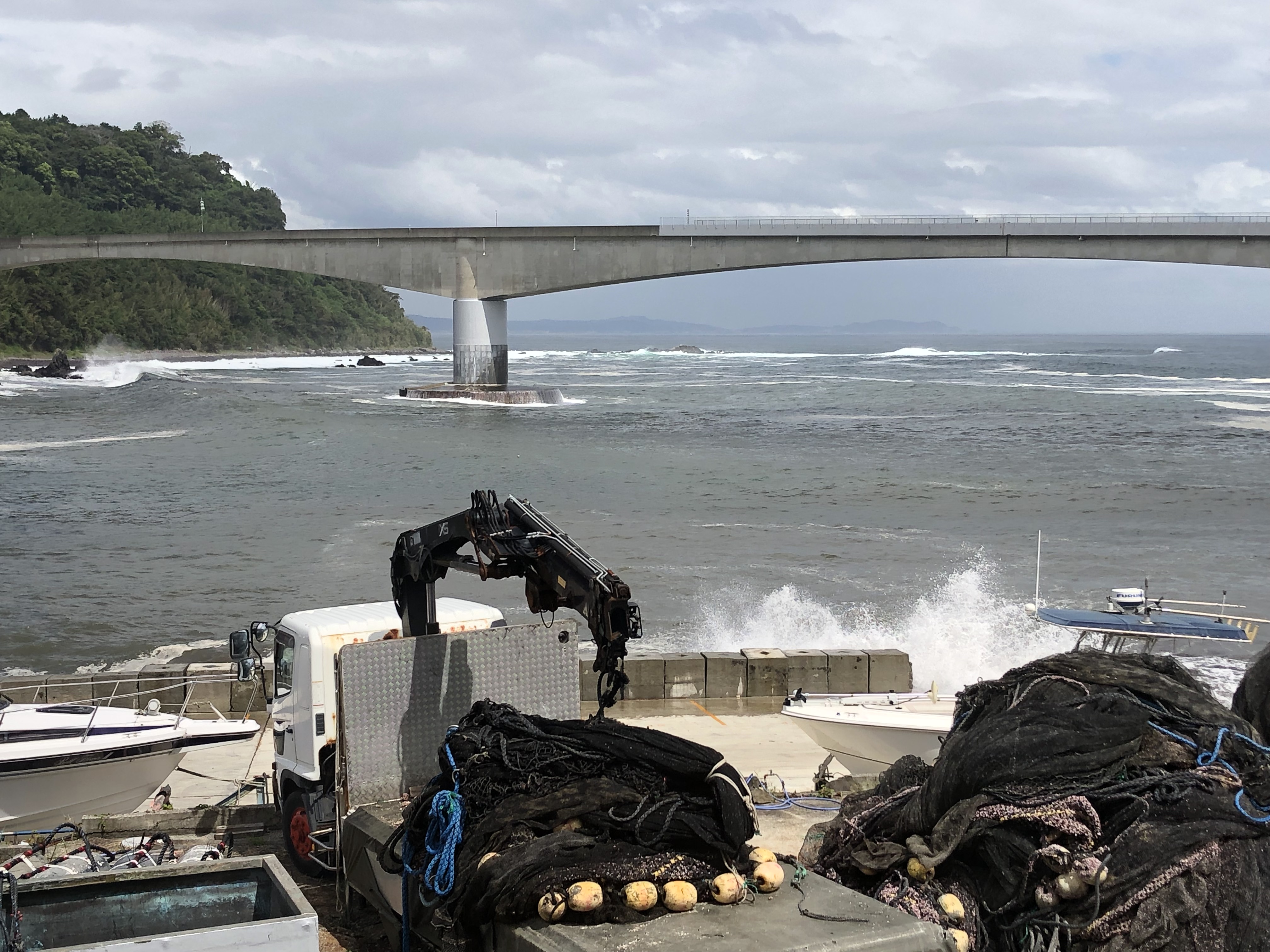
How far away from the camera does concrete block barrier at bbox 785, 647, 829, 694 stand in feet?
45.8

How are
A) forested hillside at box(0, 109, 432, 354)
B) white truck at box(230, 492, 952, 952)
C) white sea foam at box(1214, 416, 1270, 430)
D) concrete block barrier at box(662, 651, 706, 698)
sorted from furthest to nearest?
forested hillside at box(0, 109, 432, 354) < white sea foam at box(1214, 416, 1270, 430) < concrete block barrier at box(662, 651, 706, 698) < white truck at box(230, 492, 952, 952)

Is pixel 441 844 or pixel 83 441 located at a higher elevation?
pixel 441 844

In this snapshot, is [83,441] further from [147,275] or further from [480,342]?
[147,275]

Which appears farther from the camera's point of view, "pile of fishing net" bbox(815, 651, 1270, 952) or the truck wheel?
the truck wheel

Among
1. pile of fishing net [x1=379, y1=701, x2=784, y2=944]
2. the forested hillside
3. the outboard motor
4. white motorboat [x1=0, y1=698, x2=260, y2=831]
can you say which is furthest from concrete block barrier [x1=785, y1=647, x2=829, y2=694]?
the forested hillside

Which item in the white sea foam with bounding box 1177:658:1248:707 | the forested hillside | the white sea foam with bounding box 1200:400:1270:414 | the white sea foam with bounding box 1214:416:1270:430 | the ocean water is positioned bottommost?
the ocean water

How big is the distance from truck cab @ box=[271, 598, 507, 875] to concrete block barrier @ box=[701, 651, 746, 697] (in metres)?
5.22

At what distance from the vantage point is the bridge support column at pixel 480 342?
6931 cm

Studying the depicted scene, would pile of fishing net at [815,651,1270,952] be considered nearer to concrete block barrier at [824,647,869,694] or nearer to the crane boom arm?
the crane boom arm

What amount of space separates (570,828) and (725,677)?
8852 mm

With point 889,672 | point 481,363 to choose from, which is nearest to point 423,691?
point 889,672

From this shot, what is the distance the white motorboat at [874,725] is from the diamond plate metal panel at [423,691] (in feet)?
13.5

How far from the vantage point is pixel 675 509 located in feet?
102

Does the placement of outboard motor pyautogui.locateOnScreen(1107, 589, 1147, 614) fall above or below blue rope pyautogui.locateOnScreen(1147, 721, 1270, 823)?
below
